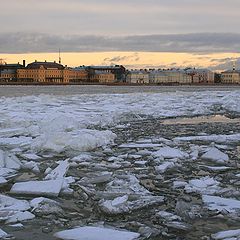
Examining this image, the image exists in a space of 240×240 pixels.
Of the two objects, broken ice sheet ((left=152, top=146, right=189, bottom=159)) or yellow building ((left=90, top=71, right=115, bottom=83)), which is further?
yellow building ((left=90, top=71, right=115, bottom=83))

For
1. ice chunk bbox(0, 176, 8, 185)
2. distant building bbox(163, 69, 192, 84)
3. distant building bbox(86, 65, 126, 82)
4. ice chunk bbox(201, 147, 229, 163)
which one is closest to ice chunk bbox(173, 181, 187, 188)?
ice chunk bbox(201, 147, 229, 163)

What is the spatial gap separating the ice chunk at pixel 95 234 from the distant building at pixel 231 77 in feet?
480

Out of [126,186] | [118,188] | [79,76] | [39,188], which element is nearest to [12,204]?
[39,188]

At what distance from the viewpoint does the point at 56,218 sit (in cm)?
346

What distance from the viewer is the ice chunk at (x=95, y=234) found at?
2.94 metres

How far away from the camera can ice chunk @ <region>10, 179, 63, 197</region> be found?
4062 millimetres

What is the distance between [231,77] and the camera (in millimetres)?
146875

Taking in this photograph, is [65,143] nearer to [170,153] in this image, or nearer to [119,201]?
[170,153]

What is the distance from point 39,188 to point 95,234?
51.3 inches

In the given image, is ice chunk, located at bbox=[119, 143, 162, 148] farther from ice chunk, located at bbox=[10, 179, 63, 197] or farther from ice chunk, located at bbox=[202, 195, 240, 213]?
ice chunk, located at bbox=[202, 195, 240, 213]

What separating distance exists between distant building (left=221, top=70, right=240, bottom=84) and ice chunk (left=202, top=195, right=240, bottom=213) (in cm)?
14528

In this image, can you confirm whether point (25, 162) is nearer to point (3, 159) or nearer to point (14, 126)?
point (3, 159)

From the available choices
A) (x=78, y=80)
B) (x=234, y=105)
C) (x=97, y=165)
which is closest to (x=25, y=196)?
(x=97, y=165)

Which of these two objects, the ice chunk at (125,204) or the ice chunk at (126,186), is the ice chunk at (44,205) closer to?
the ice chunk at (125,204)
